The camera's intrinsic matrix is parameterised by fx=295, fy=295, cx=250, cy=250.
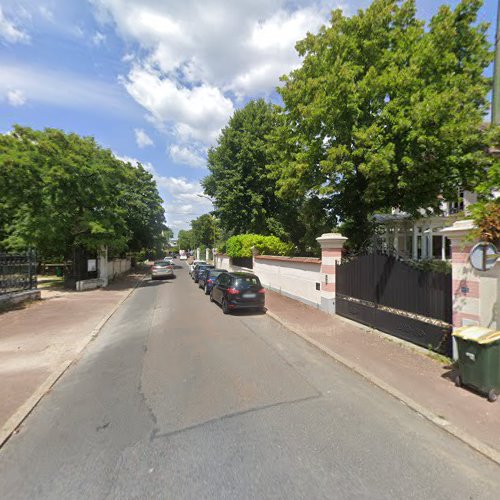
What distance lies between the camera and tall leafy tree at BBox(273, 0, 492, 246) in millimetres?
10664

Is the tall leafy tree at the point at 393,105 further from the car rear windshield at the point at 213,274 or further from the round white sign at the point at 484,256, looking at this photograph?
the round white sign at the point at 484,256

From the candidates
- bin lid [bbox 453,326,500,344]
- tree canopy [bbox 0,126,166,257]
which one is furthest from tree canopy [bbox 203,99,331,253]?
bin lid [bbox 453,326,500,344]

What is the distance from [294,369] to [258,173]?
802 inches

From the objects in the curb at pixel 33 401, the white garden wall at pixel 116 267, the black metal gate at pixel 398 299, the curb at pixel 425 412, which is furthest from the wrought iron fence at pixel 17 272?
the black metal gate at pixel 398 299

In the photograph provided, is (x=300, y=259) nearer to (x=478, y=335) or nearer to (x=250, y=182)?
(x=478, y=335)

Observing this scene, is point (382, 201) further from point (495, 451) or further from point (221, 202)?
point (221, 202)

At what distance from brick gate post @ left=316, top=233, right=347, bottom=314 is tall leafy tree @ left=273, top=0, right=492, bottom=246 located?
297cm

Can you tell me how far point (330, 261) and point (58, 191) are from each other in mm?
14880

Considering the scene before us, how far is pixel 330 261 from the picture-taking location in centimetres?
1041

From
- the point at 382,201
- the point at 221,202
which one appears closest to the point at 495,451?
the point at 382,201

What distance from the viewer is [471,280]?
17.6 ft

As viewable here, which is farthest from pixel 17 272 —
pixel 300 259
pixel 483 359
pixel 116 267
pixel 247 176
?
pixel 247 176

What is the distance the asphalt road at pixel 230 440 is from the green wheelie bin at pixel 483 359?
1.26 metres

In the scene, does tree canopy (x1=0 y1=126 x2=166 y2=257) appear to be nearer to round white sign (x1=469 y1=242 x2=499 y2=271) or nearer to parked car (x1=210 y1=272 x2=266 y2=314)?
parked car (x1=210 y1=272 x2=266 y2=314)
